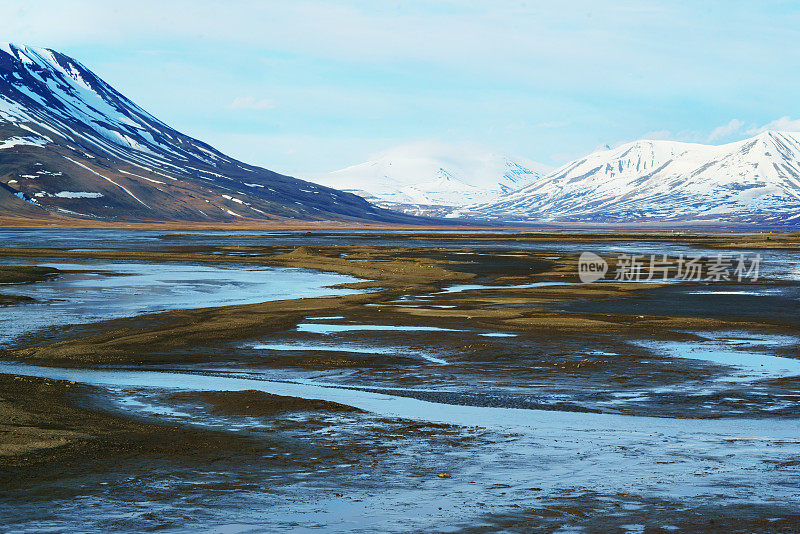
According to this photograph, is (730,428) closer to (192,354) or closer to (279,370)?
(279,370)

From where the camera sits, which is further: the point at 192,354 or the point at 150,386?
Answer: the point at 192,354

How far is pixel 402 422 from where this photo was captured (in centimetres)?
1942

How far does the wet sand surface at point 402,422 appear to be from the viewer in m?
13.1

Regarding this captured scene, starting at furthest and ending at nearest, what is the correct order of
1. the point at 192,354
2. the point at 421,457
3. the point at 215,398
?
the point at 192,354, the point at 215,398, the point at 421,457

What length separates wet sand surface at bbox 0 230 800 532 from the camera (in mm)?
13117

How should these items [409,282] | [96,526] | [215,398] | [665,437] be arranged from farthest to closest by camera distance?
[409,282]
[215,398]
[665,437]
[96,526]

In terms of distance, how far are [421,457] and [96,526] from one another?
240 inches

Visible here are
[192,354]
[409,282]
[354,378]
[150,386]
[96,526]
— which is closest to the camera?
[96,526]

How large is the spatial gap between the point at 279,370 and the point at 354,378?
8.56 ft

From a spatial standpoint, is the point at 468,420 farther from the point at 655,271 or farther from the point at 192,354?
the point at 655,271

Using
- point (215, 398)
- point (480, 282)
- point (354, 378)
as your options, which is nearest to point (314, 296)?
point (480, 282)

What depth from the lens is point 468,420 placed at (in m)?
19.9

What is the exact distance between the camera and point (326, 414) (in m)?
20.0

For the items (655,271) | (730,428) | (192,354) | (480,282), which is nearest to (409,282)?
(480,282)
